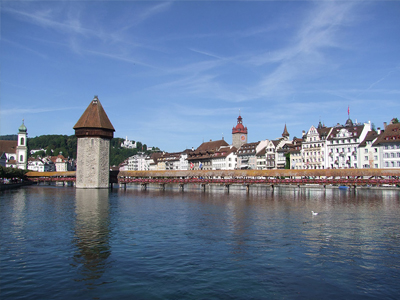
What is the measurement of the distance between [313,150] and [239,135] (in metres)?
30.4

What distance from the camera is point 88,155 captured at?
60.2 m

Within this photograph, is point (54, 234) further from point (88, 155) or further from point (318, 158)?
point (318, 158)

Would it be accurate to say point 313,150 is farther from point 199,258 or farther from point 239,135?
point 199,258

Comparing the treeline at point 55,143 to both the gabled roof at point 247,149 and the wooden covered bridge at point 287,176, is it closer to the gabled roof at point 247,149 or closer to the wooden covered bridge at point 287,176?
the gabled roof at point 247,149

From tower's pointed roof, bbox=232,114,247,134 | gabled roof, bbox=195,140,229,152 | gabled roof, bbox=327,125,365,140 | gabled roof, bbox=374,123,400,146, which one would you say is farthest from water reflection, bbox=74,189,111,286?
tower's pointed roof, bbox=232,114,247,134

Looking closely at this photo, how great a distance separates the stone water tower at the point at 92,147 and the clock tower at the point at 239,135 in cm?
4729

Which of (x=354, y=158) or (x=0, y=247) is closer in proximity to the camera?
(x=0, y=247)

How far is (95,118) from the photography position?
60.2 meters

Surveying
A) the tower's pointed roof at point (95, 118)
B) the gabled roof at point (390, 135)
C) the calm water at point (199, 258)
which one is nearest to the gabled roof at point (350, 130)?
the gabled roof at point (390, 135)

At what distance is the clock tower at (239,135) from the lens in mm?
101562

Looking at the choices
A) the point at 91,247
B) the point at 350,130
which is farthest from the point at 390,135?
the point at 91,247

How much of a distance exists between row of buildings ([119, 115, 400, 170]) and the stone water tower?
38.2m

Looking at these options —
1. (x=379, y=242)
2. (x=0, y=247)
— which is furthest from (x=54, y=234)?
(x=379, y=242)

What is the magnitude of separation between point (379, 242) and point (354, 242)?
1072 millimetres
